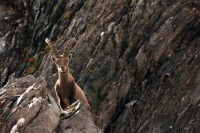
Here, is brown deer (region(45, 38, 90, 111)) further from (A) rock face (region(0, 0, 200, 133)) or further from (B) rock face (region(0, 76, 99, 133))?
(A) rock face (region(0, 0, 200, 133))

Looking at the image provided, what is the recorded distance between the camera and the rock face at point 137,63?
99.8ft

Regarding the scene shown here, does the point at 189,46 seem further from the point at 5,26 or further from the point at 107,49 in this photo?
the point at 5,26

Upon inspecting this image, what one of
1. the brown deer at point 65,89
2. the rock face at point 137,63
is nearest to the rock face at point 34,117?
the brown deer at point 65,89

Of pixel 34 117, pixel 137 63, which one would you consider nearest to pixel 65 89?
pixel 34 117

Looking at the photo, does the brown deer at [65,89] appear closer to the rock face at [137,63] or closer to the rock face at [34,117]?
the rock face at [34,117]

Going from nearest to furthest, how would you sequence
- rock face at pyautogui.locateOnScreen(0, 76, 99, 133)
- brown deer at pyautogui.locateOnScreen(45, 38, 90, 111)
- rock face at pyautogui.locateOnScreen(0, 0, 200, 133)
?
rock face at pyautogui.locateOnScreen(0, 76, 99, 133)
brown deer at pyautogui.locateOnScreen(45, 38, 90, 111)
rock face at pyautogui.locateOnScreen(0, 0, 200, 133)

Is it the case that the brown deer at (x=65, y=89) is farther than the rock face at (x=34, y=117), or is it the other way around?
the brown deer at (x=65, y=89)

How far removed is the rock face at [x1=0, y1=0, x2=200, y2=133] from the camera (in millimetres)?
30422

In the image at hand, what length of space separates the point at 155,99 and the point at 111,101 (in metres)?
3.86

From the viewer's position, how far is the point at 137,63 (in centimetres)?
3472

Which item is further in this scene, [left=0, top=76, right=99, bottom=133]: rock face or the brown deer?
the brown deer

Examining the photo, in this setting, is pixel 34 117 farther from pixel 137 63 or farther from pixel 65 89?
pixel 137 63

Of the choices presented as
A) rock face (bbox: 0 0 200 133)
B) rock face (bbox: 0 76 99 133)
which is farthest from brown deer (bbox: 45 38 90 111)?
rock face (bbox: 0 0 200 133)

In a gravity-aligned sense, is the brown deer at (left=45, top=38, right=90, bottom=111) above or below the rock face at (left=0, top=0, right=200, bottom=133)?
above
